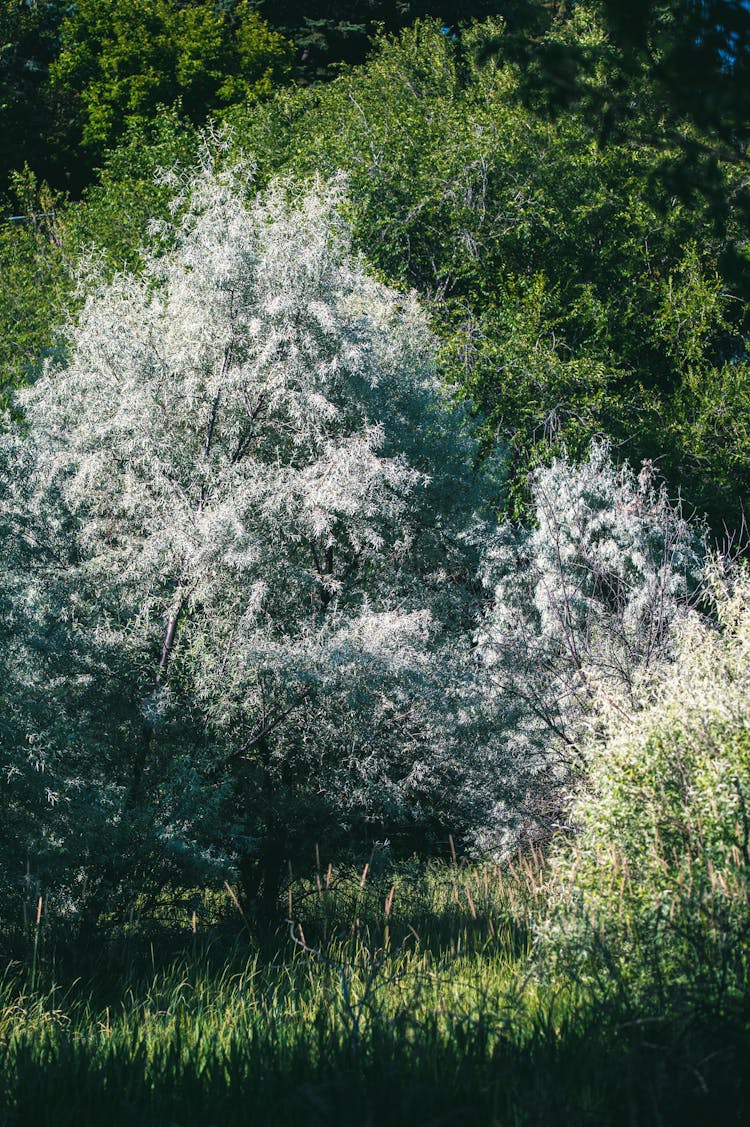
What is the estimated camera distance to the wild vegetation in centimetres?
354

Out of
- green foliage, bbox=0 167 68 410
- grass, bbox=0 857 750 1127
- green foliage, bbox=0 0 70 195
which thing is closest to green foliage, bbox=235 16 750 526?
green foliage, bbox=0 167 68 410

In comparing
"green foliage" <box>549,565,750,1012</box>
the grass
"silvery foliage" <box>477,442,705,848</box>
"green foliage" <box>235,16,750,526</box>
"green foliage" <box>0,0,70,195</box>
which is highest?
"green foliage" <box>0,0,70,195</box>

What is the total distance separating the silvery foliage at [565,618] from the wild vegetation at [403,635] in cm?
7

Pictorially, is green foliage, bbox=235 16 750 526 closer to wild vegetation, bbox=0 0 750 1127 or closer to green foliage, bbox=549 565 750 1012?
wild vegetation, bbox=0 0 750 1127

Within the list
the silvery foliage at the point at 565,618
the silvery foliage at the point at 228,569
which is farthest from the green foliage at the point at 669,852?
the silvery foliage at the point at 228,569

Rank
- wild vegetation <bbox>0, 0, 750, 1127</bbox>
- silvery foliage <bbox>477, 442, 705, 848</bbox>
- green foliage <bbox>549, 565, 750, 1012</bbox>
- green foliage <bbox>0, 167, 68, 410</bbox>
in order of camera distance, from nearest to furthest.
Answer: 1. wild vegetation <bbox>0, 0, 750, 1127</bbox>
2. green foliage <bbox>549, 565, 750, 1012</bbox>
3. silvery foliage <bbox>477, 442, 705, 848</bbox>
4. green foliage <bbox>0, 167, 68, 410</bbox>

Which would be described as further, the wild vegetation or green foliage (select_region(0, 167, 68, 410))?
green foliage (select_region(0, 167, 68, 410))

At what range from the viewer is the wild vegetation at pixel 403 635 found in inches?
139

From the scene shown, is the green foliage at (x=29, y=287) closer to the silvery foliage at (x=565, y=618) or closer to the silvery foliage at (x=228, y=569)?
the silvery foliage at (x=228, y=569)

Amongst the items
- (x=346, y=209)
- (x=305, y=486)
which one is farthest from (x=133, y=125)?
(x=305, y=486)

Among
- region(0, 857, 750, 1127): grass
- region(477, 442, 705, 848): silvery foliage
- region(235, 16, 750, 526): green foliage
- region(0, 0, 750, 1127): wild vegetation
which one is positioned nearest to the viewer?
region(0, 857, 750, 1127): grass

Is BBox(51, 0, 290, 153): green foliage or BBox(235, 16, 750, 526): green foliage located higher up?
BBox(51, 0, 290, 153): green foliage

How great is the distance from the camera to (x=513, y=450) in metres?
15.7

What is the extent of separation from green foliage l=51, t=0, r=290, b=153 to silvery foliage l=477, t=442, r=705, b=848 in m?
20.0
